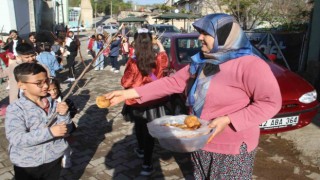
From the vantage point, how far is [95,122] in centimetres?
636

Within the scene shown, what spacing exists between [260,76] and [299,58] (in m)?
9.09

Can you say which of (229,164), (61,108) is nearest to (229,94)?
(229,164)

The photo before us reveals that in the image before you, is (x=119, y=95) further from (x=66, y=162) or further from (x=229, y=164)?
(x=66, y=162)

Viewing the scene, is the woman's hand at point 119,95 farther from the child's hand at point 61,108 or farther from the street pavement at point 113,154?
the street pavement at point 113,154

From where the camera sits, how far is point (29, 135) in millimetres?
2254

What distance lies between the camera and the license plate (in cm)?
451

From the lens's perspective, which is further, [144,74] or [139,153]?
[139,153]

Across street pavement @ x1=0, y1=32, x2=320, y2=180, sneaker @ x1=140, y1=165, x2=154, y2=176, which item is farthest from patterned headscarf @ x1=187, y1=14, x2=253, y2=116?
sneaker @ x1=140, y1=165, x2=154, y2=176

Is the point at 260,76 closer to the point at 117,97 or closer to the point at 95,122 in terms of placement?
the point at 117,97

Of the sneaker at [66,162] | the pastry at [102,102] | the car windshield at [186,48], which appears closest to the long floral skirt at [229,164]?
the pastry at [102,102]

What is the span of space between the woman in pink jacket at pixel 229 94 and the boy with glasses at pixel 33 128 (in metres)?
0.54

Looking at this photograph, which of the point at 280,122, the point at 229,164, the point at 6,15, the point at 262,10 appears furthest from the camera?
the point at 6,15

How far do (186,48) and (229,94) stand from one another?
4.41 m

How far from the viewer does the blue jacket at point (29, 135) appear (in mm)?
2254
